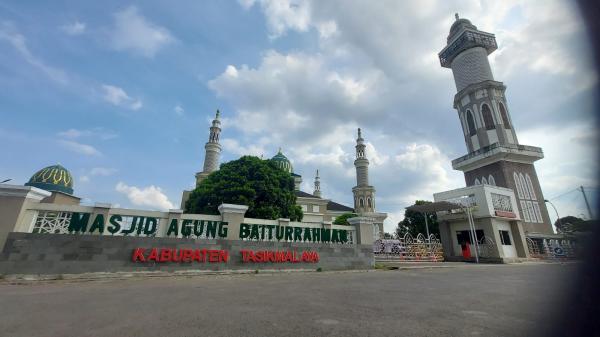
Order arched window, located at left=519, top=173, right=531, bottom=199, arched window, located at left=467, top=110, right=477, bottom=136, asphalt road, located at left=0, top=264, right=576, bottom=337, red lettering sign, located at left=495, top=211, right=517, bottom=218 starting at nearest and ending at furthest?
asphalt road, located at left=0, top=264, right=576, bottom=337 < red lettering sign, located at left=495, top=211, right=517, bottom=218 < arched window, located at left=519, top=173, right=531, bottom=199 < arched window, located at left=467, top=110, right=477, bottom=136

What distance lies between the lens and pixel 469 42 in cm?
3697

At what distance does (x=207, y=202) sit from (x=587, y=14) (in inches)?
836

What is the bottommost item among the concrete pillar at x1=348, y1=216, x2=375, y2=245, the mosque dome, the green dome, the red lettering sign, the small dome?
the concrete pillar at x1=348, y1=216, x2=375, y2=245

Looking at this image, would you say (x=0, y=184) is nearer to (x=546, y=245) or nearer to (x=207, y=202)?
(x=207, y=202)

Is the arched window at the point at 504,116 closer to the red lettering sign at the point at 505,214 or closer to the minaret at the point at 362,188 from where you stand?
the red lettering sign at the point at 505,214

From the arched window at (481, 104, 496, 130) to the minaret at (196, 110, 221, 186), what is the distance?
3626 centimetres

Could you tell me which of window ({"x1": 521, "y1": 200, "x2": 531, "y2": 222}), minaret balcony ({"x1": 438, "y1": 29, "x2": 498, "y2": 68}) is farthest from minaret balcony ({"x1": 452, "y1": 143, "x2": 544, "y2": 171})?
minaret balcony ({"x1": 438, "y1": 29, "x2": 498, "y2": 68})

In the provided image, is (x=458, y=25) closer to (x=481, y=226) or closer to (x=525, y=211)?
(x=525, y=211)

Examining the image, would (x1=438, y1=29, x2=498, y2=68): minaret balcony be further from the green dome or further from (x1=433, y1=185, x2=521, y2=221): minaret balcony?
the green dome

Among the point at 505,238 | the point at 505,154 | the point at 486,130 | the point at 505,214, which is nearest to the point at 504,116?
the point at 486,130

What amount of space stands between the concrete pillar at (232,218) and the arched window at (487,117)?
112 feet

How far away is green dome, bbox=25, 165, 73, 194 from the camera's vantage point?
25719 millimetres

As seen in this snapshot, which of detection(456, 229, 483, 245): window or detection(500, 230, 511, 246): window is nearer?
detection(500, 230, 511, 246): window

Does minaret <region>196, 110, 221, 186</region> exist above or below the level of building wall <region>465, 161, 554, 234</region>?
above
